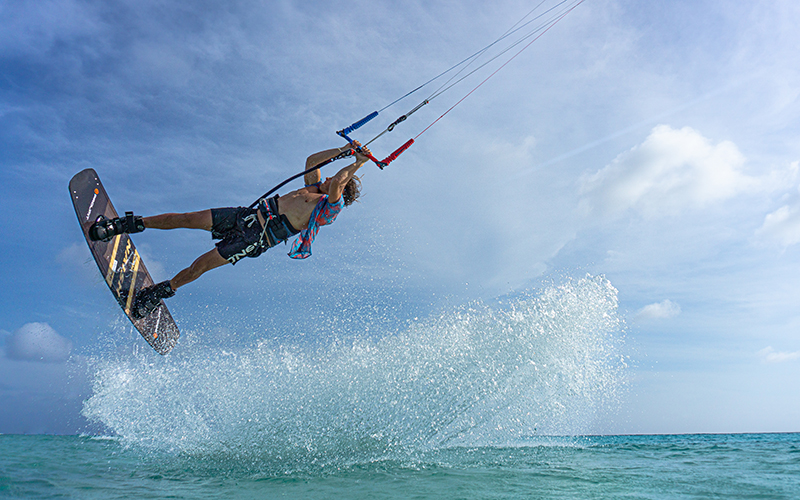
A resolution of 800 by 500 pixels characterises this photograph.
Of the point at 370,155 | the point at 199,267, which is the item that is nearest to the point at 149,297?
the point at 199,267

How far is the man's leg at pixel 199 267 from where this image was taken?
17.7 feet

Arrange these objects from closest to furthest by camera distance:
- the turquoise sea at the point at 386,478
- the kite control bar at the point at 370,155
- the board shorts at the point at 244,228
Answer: the turquoise sea at the point at 386,478
the kite control bar at the point at 370,155
the board shorts at the point at 244,228

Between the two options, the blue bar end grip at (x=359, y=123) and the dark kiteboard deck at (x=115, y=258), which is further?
the dark kiteboard deck at (x=115, y=258)

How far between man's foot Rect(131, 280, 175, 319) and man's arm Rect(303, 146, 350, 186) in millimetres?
2420

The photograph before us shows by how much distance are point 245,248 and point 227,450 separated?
281cm

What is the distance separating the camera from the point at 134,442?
246 inches

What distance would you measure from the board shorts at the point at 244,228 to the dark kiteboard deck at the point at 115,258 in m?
1.46

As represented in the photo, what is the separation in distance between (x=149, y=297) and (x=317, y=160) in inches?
120

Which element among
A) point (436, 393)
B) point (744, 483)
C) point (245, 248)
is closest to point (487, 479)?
point (436, 393)

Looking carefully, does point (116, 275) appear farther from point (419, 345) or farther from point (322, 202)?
point (419, 345)

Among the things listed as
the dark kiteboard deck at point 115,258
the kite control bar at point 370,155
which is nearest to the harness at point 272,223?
the kite control bar at point 370,155

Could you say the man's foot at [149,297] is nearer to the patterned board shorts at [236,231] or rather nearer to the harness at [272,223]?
the patterned board shorts at [236,231]

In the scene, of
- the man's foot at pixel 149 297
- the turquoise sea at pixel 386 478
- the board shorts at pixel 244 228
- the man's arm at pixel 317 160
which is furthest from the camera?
the man's foot at pixel 149 297

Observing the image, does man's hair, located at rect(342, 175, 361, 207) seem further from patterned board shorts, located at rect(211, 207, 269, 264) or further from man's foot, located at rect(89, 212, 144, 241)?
man's foot, located at rect(89, 212, 144, 241)
